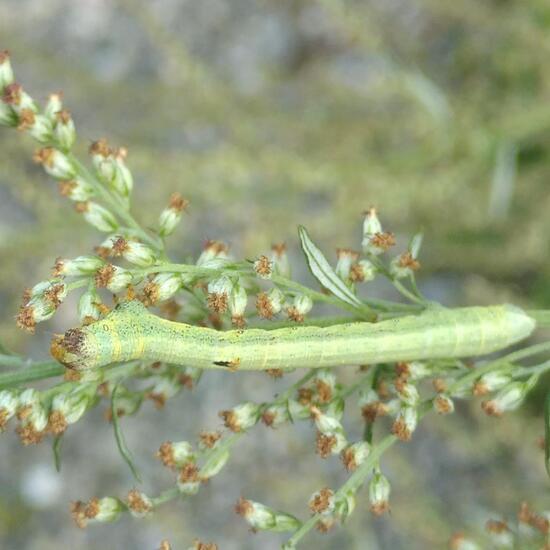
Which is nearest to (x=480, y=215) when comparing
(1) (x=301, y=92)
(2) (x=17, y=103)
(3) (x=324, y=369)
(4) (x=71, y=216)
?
(1) (x=301, y=92)

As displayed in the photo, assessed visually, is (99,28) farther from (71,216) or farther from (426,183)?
Answer: (426,183)

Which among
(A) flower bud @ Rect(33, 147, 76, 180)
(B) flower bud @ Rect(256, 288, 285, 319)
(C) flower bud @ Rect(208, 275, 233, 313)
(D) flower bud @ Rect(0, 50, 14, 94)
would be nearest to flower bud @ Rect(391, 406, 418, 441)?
(B) flower bud @ Rect(256, 288, 285, 319)

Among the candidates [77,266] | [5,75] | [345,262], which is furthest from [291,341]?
[5,75]

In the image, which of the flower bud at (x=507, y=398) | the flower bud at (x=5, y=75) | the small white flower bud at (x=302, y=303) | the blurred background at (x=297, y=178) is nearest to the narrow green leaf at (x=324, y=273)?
the small white flower bud at (x=302, y=303)

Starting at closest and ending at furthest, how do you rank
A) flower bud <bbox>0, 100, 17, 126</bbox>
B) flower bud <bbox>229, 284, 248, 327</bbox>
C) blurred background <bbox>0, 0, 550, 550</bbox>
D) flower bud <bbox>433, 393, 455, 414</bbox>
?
flower bud <bbox>229, 284, 248, 327</bbox>
flower bud <bbox>433, 393, 455, 414</bbox>
flower bud <bbox>0, 100, 17, 126</bbox>
blurred background <bbox>0, 0, 550, 550</bbox>

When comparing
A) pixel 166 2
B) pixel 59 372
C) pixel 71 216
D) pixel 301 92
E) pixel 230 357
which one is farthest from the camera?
pixel 166 2

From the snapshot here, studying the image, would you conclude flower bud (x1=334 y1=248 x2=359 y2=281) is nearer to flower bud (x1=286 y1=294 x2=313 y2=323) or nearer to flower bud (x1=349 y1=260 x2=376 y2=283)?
flower bud (x1=349 y1=260 x2=376 y2=283)
